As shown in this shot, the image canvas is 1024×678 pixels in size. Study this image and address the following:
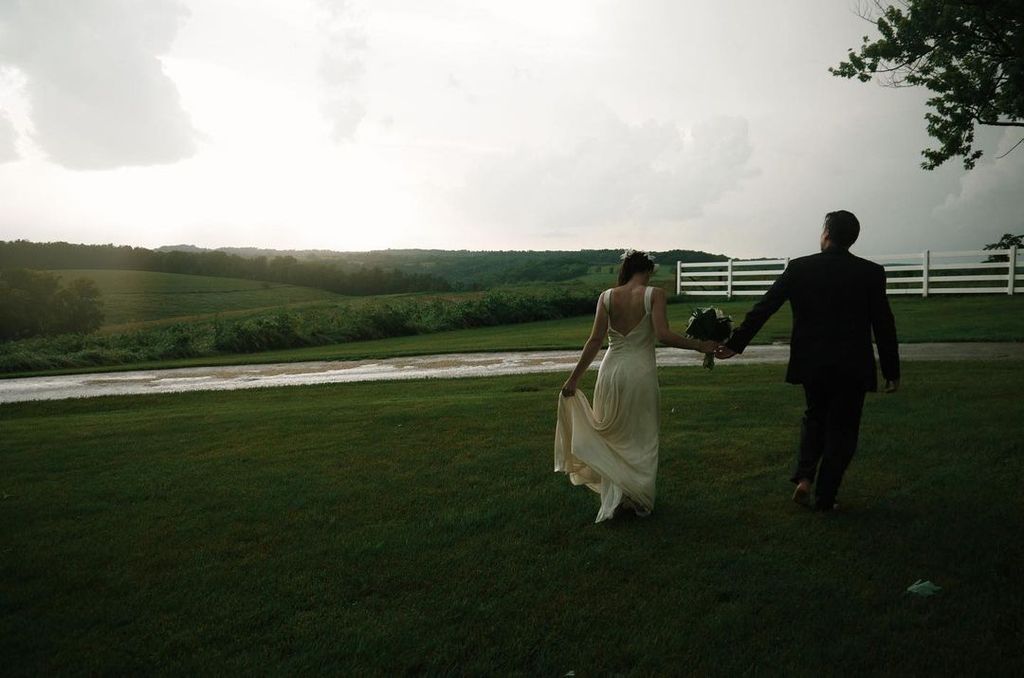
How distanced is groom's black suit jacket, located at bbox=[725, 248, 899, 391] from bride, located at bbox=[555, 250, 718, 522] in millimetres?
981

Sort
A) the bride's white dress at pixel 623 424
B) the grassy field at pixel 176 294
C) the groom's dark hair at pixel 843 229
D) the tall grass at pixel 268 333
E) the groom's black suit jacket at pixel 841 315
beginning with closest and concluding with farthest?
the groom's black suit jacket at pixel 841 315
the groom's dark hair at pixel 843 229
the bride's white dress at pixel 623 424
the tall grass at pixel 268 333
the grassy field at pixel 176 294

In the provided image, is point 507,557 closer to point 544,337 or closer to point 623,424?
point 623,424

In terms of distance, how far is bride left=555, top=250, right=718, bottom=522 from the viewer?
5.99m

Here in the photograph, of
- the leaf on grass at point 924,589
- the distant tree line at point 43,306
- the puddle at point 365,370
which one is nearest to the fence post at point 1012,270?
the puddle at point 365,370

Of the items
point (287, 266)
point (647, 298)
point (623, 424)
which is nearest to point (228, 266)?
point (287, 266)

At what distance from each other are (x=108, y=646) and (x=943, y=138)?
25762 mm

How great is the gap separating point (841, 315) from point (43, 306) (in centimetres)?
3879

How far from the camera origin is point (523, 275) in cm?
7981

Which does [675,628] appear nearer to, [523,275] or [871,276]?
[871,276]

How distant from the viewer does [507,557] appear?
522 centimetres

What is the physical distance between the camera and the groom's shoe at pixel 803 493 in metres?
6.07

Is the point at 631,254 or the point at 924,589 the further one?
the point at 631,254

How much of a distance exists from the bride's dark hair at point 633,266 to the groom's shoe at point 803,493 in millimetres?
2129

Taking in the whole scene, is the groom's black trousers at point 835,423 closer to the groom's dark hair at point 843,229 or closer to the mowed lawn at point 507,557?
the mowed lawn at point 507,557
